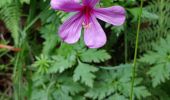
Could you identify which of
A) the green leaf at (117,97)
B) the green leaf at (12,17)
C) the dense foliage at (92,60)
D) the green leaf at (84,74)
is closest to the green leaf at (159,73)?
the dense foliage at (92,60)

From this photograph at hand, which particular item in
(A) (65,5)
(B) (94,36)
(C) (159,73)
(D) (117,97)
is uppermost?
(A) (65,5)

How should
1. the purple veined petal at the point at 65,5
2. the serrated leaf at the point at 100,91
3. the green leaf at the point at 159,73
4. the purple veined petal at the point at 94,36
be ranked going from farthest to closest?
the serrated leaf at the point at 100,91
the green leaf at the point at 159,73
the purple veined petal at the point at 94,36
the purple veined petal at the point at 65,5

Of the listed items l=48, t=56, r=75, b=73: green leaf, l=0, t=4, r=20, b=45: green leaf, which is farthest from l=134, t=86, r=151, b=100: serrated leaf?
l=0, t=4, r=20, b=45: green leaf

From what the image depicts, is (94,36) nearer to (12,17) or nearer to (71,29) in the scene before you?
(71,29)

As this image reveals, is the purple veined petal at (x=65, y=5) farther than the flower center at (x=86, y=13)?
No

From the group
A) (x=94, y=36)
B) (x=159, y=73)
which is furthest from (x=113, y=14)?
(x=159, y=73)

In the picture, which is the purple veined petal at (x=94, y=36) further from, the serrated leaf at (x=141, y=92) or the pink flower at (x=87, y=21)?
the serrated leaf at (x=141, y=92)

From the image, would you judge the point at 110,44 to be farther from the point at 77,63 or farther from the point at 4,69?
the point at 4,69

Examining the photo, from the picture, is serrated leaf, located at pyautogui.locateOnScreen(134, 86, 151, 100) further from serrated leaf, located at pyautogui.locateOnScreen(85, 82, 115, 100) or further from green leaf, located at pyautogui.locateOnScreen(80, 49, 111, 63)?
green leaf, located at pyautogui.locateOnScreen(80, 49, 111, 63)
